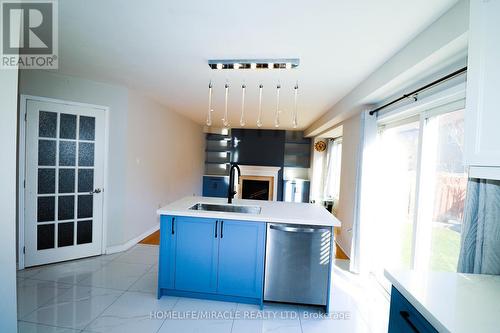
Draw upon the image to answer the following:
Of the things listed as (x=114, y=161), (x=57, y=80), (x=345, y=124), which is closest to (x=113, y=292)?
(x=114, y=161)

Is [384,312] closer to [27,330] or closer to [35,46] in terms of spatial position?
[27,330]

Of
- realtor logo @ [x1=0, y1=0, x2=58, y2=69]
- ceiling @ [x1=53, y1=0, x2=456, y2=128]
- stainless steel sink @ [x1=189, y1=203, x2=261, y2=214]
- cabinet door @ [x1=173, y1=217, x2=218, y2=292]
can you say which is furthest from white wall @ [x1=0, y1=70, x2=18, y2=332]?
stainless steel sink @ [x1=189, y1=203, x2=261, y2=214]

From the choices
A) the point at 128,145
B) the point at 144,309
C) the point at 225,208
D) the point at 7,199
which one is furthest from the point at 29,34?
the point at 144,309

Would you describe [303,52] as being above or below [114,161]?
above

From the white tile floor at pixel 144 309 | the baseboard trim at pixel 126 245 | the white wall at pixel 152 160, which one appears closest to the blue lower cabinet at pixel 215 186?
the white wall at pixel 152 160

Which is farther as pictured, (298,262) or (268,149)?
(268,149)

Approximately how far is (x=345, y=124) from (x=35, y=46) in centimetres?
416

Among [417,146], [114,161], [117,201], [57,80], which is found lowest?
[117,201]

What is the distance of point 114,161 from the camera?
3.33m

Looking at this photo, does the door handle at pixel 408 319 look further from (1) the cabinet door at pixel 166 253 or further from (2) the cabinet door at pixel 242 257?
(1) the cabinet door at pixel 166 253

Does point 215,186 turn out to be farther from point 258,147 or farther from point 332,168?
point 332,168

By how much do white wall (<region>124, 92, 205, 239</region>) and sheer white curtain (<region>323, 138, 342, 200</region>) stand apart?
12.2 feet

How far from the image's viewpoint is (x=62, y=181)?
2996mm

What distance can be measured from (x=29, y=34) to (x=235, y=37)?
1747mm
